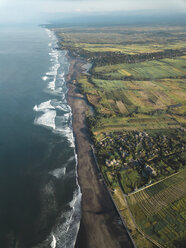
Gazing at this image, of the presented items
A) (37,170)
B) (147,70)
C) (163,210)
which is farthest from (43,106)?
(147,70)

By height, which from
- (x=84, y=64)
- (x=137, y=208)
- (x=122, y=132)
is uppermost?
(x=84, y=64)

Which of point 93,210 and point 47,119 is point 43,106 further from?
point 93,210

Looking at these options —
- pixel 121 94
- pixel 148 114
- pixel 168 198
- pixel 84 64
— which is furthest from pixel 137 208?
pixel 84 64

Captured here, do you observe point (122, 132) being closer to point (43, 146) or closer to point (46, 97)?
point (43, 146)

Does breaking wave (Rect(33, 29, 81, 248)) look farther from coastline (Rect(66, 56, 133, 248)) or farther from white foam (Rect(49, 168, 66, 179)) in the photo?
coastline (Rect(66, 56, 133, 248))

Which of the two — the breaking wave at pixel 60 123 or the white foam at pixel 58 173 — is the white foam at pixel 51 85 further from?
the white foam at pixel 58 173

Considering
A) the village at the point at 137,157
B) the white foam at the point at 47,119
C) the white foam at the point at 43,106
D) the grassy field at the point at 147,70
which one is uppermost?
the grassy field at the point at 147,70

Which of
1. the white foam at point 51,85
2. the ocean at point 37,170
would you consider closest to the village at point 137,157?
the ocean at point 37,170
